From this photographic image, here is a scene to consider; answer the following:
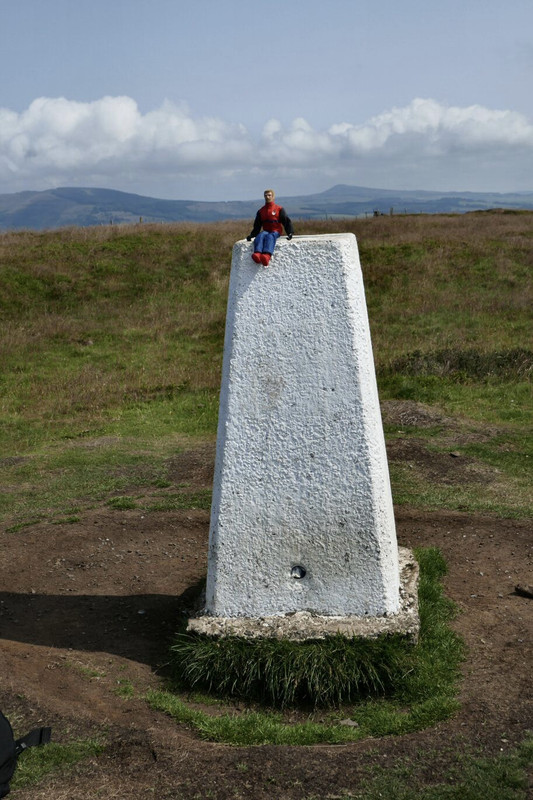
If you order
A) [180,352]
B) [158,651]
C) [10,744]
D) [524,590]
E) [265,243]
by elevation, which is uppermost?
[265,243]

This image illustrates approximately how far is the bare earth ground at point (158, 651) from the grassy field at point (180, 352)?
89cm

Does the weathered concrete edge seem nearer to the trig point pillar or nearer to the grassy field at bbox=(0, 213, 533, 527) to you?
the trig point pillar

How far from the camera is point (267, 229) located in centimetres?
603

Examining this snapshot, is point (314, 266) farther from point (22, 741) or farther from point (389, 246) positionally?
point (389, 246)

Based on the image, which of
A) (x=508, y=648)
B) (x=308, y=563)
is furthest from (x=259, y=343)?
(x=508, y=648)

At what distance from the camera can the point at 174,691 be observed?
19.3 feet

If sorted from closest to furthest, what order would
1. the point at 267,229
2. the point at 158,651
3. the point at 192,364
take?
the point at 267,229 < the point at 158,651 < the point at 192,364

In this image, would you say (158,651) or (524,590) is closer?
(158,651)

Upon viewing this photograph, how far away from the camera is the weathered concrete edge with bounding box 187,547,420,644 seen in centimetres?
586

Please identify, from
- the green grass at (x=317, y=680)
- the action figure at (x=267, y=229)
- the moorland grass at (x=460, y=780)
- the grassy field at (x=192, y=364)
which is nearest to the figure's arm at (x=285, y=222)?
the action figure at (x=267, y=229)

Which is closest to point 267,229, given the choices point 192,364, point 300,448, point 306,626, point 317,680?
point 300,448

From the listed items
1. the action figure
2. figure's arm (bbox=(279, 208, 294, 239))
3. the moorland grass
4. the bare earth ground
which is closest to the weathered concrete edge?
the bare earth ground

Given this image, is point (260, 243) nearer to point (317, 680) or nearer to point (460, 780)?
point (317, 680)

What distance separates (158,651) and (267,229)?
3452mm
